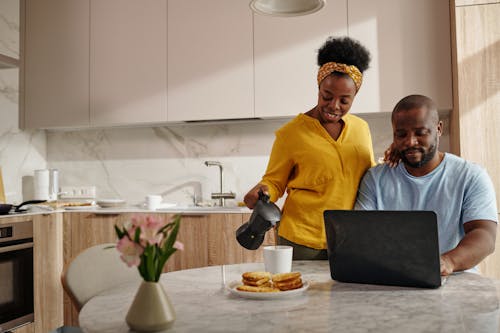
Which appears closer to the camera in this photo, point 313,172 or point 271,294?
point 271,294

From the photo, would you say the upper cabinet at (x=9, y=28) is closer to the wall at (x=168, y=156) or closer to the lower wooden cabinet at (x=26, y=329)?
the wall at (x=168, y=156)

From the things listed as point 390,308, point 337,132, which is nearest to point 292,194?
point 337,132

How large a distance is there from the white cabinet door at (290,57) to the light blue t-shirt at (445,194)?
1.70 metres

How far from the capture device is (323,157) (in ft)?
6.14

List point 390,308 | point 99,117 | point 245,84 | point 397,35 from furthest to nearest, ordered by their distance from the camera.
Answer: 1. point 99,117
2. point 245,84
3. point 397,35
4. point 390,308

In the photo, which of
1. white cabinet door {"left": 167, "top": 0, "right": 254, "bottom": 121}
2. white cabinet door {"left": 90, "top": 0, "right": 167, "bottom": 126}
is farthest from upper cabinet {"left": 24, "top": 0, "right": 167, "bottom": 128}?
white cabinet door {"left": 167, "top": 0, "right": 254, "bottom": 121}

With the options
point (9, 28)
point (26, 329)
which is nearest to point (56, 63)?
point (9, 28)

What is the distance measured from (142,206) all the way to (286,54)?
1.54 meters

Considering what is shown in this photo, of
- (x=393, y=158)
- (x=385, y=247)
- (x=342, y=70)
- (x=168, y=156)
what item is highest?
(x=342, y=70)

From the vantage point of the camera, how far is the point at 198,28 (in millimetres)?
3625

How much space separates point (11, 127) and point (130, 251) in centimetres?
343

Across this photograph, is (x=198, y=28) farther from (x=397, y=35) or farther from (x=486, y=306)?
(x=486, y=306)

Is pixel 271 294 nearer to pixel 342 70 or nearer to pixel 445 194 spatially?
pixel 445 194

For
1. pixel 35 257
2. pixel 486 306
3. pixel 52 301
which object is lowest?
pixel 52 301
